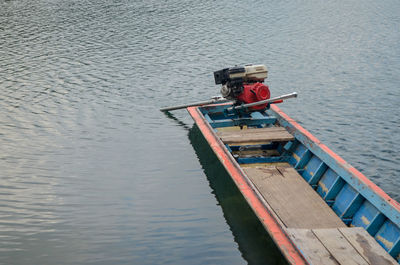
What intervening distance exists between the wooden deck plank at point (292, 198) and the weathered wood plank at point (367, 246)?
69cm

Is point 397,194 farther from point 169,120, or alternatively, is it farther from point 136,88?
point 136,88

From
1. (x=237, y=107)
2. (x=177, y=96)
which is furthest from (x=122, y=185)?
(x=177, y=96)

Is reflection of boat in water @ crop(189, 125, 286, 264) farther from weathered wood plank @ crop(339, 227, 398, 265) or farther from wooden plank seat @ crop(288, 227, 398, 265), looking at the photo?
weathered wood plank @ crop(339, 227, 398, 265)

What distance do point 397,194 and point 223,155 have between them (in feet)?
12.0

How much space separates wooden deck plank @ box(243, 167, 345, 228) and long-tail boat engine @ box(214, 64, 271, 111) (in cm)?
272

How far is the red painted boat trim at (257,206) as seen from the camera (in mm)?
6195

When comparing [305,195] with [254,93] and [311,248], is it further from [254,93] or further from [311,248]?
[254,93]

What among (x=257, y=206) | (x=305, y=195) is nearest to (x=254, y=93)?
(x=305, y=195)

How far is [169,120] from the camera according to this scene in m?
14.6

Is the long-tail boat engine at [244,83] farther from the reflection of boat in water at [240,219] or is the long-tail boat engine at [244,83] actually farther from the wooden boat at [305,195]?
the reflection of boat in water at [240,219]

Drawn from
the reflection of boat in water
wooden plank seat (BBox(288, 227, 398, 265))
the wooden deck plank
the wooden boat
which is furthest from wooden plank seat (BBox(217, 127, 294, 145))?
wooden plank seat (BBox(288, 227, 398, 265))

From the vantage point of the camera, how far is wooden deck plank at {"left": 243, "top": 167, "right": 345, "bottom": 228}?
25.1 feet

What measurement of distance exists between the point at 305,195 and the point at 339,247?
84.3 inches

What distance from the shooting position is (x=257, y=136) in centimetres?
1040
